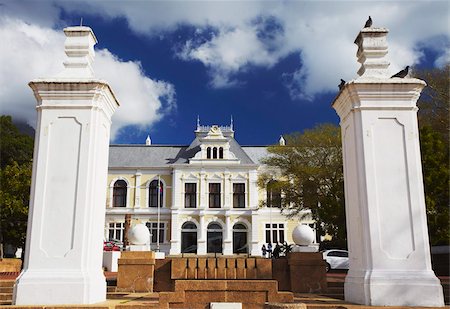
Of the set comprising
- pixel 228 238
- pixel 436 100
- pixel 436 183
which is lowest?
pixel 228 238

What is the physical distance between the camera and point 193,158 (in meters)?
43.1

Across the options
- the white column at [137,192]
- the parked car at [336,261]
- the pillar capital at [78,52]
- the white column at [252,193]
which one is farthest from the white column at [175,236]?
the pillar capital at [78,52]

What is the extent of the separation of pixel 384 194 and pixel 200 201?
34004 mm

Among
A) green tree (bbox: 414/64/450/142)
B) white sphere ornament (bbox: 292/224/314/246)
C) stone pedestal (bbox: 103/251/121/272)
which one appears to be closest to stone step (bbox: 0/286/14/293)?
white sphere ornament (bbox: 292/224/314/246)

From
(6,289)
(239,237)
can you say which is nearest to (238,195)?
(239,237)

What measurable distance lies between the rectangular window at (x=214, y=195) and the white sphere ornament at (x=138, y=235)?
31167 mm

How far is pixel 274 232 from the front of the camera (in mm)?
41750

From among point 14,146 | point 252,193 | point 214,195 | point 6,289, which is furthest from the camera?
point 214,195

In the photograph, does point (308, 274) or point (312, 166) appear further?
point (312, 166)

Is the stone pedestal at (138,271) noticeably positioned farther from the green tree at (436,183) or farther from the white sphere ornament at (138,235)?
the green tree at (436,183)

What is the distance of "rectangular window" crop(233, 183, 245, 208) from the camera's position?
139 ft

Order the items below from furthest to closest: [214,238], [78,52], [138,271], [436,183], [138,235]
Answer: [214,238] → [436,183] → [138,235] → [138,271] → [78,52]

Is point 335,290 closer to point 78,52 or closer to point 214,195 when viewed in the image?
point 78,52

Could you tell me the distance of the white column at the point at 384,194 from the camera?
7949 millimetres
